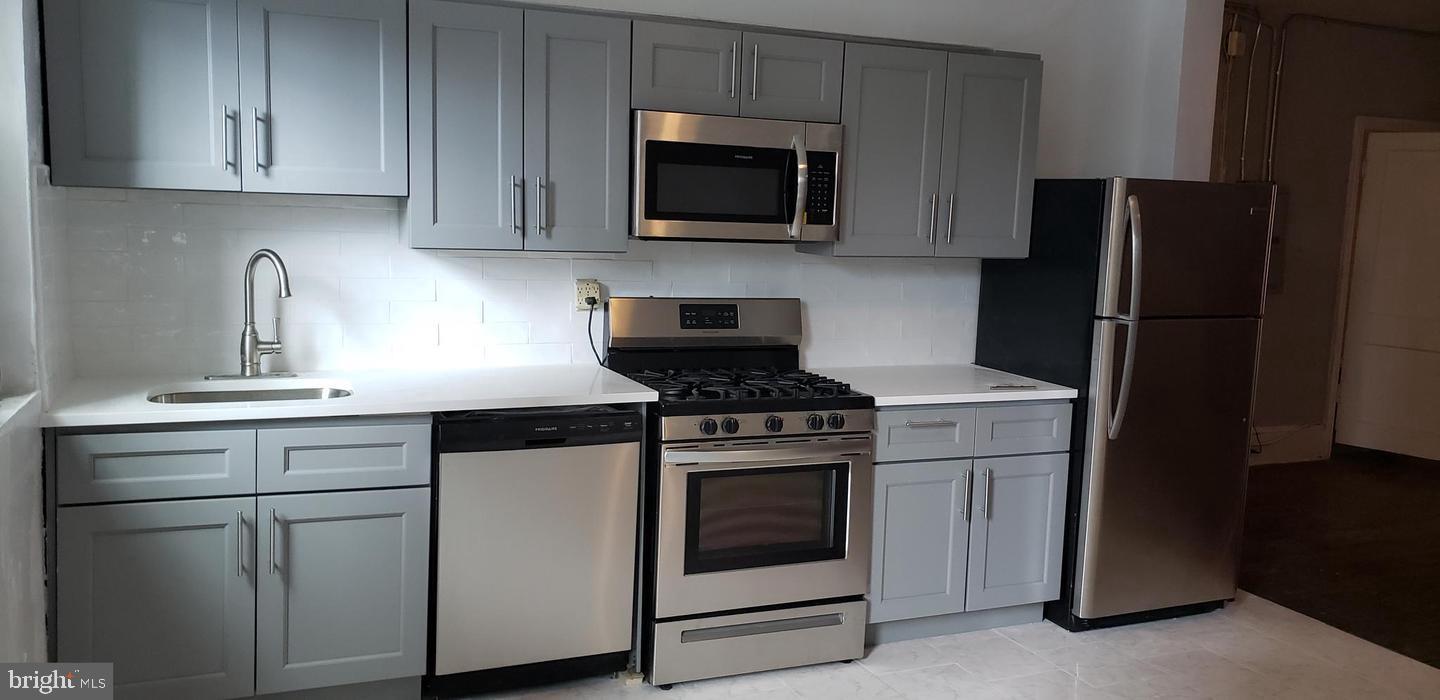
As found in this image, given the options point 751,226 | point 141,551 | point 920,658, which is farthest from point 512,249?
point 920,658

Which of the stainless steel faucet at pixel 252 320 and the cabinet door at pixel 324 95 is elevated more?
the cabinet door at pixel 324 95

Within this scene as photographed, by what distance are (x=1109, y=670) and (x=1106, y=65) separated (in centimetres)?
240

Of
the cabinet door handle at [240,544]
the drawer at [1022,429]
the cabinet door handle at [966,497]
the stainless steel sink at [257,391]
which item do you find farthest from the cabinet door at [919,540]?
the cabinet door handle at [240,544]

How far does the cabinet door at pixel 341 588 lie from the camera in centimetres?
270

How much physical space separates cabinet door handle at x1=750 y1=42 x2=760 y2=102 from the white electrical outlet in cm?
83

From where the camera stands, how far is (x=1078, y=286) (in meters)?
3.57

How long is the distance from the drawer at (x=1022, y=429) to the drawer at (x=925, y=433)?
2.0 inches

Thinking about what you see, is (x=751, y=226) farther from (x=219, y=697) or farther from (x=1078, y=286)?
(x=219, y=697)

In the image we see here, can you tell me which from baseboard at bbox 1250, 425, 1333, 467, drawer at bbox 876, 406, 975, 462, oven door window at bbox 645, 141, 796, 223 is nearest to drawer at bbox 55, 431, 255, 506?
oven door window at bbox 645, 141, 796, 223

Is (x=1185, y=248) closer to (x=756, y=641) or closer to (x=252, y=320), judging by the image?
(x=756, y=641)

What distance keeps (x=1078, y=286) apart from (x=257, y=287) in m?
2.69

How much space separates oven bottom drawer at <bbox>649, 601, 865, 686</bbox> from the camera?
3.09 metres

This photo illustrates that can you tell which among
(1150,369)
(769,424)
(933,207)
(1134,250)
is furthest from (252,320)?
(1150,369)

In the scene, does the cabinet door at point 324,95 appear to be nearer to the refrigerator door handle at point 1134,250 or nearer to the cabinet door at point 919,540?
the cabinet door at point 919,540
